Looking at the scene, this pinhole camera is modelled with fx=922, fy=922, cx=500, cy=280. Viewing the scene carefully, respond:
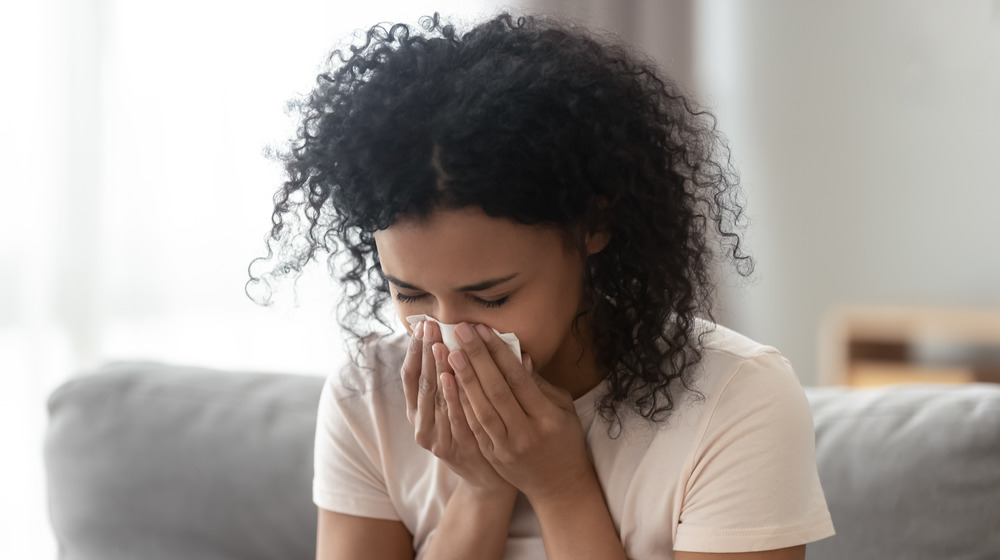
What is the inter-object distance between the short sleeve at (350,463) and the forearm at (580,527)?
0.85 feet

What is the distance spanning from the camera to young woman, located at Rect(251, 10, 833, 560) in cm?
99

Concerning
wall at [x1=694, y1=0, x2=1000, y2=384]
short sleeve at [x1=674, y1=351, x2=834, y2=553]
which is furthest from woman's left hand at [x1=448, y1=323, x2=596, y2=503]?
wall at [x1=694, y1=0, x2=1000, y2=384]

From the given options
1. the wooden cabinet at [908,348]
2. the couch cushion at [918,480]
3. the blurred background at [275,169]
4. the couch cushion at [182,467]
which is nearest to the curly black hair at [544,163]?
the couch cushion at [918,480]

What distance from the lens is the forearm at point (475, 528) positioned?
3.93ft

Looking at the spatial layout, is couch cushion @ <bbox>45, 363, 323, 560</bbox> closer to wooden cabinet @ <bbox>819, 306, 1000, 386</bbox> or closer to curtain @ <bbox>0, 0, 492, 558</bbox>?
curtain @ <bbox>0, 0, 492, 558</bbox>

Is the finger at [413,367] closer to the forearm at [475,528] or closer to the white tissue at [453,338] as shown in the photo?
the white tissue at [453,338]

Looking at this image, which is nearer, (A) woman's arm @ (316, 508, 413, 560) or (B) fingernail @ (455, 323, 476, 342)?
(B) fingernail @ (455, 323, 476, 342)

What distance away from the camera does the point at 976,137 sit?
315 cm

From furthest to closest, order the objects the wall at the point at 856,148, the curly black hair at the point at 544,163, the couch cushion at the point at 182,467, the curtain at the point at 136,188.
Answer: the wall at the point at 856,148
the curtain at the point at 136,188
the couch cushion at the point at 182,467
the curly black hair at the point at 544,163

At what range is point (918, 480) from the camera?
1.26m

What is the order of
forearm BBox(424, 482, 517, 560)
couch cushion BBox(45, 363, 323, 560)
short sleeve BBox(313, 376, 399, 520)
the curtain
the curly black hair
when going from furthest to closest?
the curtain, couch cushion BBox(45, 363, 323, 560), short sleeve BBox(313, 376, 399, 520), forearm BBox(424, 482, 517, 560), the curly black hair

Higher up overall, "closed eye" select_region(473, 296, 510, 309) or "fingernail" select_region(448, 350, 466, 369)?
"closed eye" select_region(473, 296, 510, 309)

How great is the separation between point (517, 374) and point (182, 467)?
2.44ft

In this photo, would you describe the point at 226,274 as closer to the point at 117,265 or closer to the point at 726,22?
the point at 117,265
